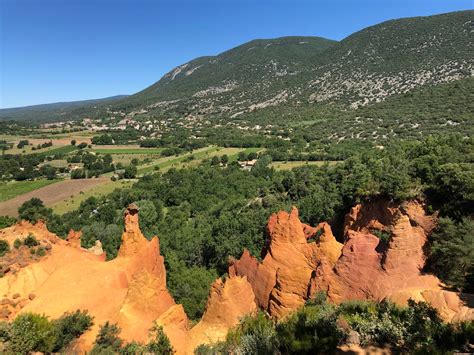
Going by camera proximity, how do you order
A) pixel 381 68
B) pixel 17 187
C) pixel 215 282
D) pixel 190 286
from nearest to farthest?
pixel 215 282 < pixel 190 286 < pixel 17 187 < pixel 381 68

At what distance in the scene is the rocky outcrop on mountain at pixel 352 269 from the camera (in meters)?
17.1

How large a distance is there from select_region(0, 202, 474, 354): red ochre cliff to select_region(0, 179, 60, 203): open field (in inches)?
2898

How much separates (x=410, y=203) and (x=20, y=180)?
353 feet

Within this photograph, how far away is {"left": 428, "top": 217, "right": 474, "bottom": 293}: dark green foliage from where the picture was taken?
54.4 feet

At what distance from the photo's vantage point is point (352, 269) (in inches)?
746

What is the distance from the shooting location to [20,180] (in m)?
102

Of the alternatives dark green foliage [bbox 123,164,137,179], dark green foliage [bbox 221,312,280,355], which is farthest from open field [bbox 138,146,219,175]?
dark green foliage [bbox 221,312,280,355]

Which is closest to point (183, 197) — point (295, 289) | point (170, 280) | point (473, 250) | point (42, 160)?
point (170, 280)

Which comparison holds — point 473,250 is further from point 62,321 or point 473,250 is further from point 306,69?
point 306,69

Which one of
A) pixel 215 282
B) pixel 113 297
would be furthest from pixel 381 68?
pixel 113 297

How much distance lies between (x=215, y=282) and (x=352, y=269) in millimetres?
7544

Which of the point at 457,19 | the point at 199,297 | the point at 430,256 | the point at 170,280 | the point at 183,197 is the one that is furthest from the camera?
the point at 457,19

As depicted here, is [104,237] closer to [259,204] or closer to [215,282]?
[259,204]

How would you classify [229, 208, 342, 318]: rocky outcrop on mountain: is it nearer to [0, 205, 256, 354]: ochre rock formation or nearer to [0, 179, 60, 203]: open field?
[0, 205, 256, 354]: ochre rock formation
